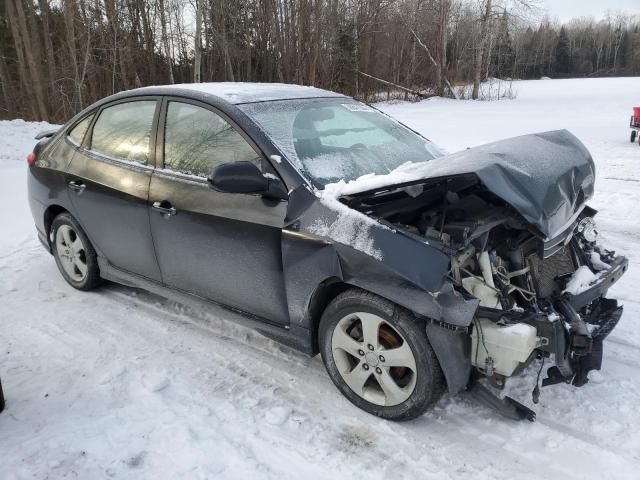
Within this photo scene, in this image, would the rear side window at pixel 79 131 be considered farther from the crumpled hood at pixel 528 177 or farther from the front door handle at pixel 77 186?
the crumpled hood at pixel 528 177

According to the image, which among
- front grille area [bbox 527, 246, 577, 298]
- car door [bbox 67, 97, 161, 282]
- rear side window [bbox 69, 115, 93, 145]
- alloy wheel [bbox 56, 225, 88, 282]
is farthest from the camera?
alloy wheel [bbox 56, 225, 88, 282]

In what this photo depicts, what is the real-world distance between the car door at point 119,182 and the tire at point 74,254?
6.4 inches

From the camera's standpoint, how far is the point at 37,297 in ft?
13.8

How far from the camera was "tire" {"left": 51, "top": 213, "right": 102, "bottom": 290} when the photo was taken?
13.5 feet

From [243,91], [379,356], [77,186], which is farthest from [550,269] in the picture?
[77,186]

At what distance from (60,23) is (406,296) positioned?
2792cm

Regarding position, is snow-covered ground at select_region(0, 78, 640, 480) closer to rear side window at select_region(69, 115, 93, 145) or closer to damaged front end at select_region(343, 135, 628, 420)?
damaged front end at select_region(343, 135, 628, 420)

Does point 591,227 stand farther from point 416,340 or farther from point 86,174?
point 86,174

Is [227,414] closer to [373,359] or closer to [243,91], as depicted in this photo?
[373,359]

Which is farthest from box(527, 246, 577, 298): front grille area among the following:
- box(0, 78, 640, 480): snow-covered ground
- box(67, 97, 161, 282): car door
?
box(67, 97, 161, 282): car door

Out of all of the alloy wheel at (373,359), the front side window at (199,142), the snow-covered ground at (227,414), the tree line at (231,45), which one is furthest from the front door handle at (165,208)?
the tree line at (231,45)

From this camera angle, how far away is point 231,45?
28422mm

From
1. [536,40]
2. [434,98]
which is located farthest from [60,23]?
[536,40]

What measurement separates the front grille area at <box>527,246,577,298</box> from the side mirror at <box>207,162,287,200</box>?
1491 millimetres
